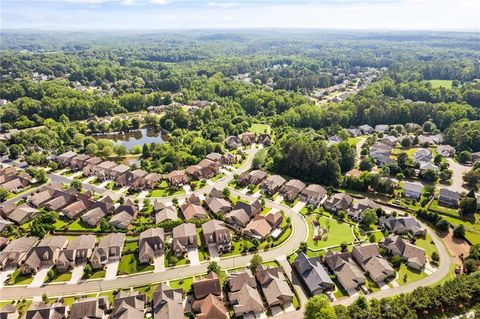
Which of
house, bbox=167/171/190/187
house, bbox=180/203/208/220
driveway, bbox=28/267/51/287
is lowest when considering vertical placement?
driveway, bbox=28/267/51/287

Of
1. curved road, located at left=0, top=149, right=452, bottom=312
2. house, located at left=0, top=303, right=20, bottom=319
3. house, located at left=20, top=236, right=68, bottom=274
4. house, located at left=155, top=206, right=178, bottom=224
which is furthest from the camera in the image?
house, located at left=155, top=206, right=178, bottom=224

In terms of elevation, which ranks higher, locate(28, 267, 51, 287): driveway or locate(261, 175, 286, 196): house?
locate(261, 175, 286, 196): house

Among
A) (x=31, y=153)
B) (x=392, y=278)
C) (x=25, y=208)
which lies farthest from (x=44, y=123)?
(x=392, y=278)

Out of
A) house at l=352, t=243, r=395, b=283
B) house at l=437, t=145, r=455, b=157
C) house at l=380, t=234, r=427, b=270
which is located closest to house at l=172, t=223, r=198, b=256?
house at l=352, t=243, r=395, b=283

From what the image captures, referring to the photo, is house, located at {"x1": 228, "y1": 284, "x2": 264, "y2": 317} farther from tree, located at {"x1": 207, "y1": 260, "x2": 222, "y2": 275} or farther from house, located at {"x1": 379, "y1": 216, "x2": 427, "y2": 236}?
house, located at {"x1": 379, "y1": 216, "x2": 427, "y2": 236}

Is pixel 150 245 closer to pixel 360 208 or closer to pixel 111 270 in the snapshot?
pixel 111 270
